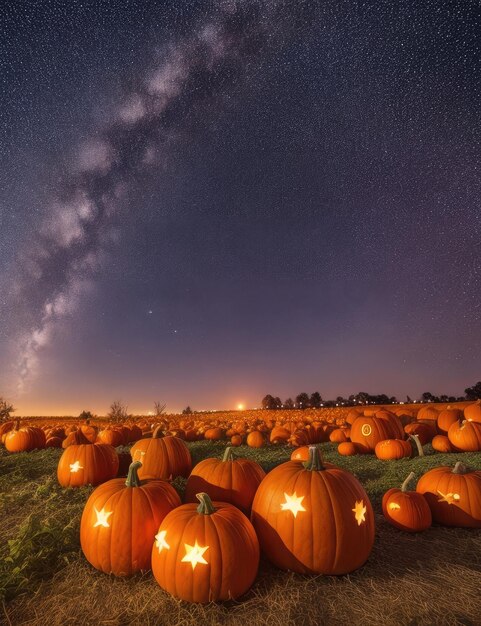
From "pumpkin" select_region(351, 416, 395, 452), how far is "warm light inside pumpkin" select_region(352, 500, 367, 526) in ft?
22.1

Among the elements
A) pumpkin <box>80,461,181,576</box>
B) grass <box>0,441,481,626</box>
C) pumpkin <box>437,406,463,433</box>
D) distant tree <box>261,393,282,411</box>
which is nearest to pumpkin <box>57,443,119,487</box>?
grass <box>0,441,481,626</box>

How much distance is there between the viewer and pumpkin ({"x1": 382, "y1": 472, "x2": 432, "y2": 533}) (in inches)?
189

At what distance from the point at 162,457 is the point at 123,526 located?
2557mm

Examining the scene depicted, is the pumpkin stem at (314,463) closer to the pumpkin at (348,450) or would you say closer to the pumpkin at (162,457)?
the pumpkin at (162,457)

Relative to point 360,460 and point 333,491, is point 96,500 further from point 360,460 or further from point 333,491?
point 360,460

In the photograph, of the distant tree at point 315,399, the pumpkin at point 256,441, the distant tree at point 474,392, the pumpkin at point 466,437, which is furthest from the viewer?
the distant tree at point 315,399

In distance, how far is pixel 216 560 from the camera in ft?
10.7

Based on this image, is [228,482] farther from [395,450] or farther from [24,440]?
[24,440]

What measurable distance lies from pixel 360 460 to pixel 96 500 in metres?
6.61

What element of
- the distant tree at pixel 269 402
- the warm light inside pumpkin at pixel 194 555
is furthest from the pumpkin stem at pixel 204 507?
the distant tree at pixel 269 402

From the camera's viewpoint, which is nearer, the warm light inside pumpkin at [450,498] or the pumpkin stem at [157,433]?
the warm light inside pumpkin at [450,498]

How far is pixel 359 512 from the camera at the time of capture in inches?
149

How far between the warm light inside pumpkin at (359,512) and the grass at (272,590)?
1.45 ft

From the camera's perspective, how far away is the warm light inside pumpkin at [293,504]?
3.73 m
